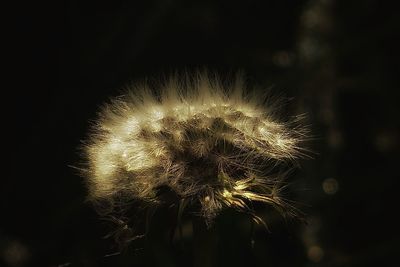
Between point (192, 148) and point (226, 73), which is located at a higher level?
point (226, 73)

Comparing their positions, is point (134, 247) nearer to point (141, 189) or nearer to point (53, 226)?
point (141, 189)

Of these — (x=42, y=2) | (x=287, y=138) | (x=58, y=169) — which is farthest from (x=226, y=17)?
(x=287, y=138)

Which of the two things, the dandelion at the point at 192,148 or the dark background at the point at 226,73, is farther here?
the dark background at the point at 226,73

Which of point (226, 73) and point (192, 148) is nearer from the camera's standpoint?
point (192, 148)

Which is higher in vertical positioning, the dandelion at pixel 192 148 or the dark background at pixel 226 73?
the dark background at pixel 226 73
